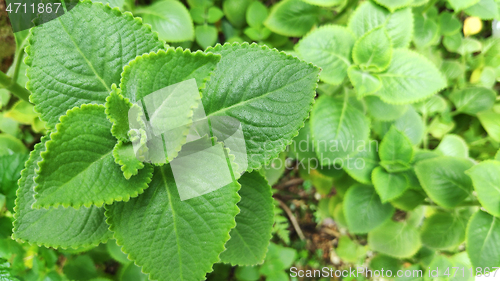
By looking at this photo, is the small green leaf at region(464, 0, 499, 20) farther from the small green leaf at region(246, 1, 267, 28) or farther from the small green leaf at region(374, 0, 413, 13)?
the small green leaf at region(246, 1, 267, 28)

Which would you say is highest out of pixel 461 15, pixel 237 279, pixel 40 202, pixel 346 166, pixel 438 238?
pixel 40 202

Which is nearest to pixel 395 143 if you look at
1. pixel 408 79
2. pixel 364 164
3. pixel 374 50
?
pixel 364 164

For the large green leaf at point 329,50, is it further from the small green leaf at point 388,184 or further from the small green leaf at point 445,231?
the small green leaf at point 445,231

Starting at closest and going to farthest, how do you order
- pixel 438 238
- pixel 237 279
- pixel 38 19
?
pixel 38 19 → pixel 438 238 → pixel 237 279

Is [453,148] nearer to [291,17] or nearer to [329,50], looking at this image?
[329,50]

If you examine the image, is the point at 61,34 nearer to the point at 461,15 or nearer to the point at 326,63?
the point at 326,63

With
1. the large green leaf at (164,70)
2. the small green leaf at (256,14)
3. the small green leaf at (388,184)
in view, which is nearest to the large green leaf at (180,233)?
the large green leaf at (164,70)

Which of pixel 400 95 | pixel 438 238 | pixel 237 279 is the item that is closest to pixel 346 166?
pixel 400 95
